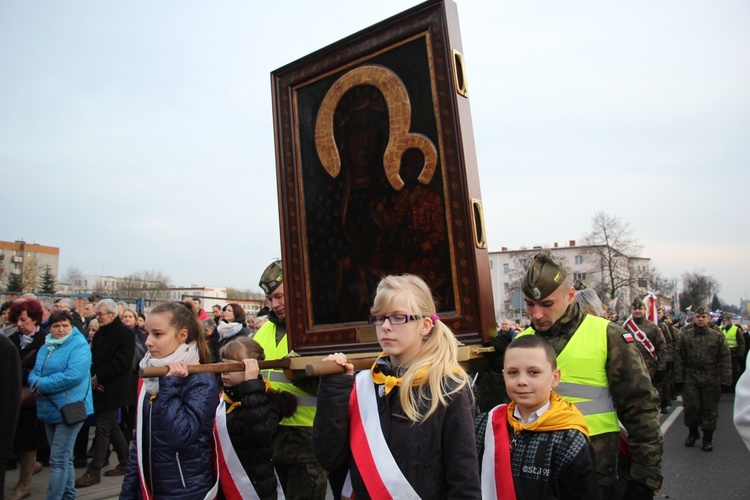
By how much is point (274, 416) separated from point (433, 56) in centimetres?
219

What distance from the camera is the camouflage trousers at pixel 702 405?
9656 millimetres

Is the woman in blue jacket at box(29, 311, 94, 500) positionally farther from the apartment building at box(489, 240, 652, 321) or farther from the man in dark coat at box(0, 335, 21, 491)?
the apartment building at box(489, 240, 652, 321)

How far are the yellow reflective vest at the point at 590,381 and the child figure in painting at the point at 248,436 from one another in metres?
1.58

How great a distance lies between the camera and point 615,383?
3.07m

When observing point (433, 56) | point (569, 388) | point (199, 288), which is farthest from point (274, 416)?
point (199, 288)

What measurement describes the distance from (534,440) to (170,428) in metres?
1.88

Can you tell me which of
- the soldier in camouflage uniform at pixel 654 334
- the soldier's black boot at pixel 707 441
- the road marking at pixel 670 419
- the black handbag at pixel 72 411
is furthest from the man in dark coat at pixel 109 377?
the road marking at pixel 670 419

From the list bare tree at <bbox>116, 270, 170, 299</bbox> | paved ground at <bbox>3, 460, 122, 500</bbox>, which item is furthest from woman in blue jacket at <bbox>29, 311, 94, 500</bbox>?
bare tree at <bbox>116, 270, 170, 299</bbox>

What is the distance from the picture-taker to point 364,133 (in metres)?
3.80

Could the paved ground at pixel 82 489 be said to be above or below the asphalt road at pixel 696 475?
above

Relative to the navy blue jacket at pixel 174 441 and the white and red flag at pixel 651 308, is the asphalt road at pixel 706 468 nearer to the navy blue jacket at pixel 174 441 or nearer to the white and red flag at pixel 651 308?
the white and red flag at pixel 651 308

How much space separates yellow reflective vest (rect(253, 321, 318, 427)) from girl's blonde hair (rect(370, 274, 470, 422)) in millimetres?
1394

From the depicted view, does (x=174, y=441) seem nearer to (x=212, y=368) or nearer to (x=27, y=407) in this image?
(x=212, y=368)

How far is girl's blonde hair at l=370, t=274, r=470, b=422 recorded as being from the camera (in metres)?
2.25
